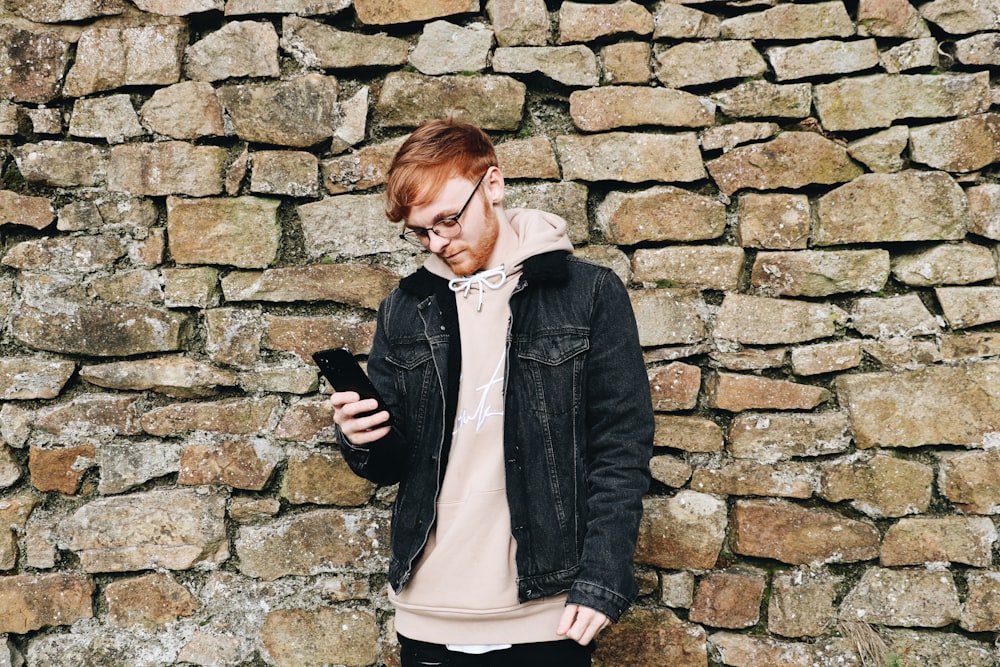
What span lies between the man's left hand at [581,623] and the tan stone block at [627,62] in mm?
1532

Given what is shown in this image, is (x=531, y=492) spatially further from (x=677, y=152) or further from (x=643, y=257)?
(x=677, y=152)

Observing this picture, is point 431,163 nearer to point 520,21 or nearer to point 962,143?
point 520,21

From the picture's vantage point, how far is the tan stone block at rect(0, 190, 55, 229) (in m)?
2.24

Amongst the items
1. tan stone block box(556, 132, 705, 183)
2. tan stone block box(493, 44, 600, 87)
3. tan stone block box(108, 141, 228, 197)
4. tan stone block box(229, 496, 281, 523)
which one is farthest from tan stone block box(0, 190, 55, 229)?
tan stone block box(556, 132, 705, 183)

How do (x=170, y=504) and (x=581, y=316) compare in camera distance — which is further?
(x=170, y=504)

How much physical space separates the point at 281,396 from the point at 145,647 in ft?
2.91

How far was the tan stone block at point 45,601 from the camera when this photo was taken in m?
2.22

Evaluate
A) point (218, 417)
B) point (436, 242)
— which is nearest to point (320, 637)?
point (218, 417)

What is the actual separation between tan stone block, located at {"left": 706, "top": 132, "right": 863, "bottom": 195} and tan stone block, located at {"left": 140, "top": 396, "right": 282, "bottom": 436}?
63.5 inches

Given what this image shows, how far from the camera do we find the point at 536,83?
2.23m

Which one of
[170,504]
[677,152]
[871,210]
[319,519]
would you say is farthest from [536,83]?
[170,504]

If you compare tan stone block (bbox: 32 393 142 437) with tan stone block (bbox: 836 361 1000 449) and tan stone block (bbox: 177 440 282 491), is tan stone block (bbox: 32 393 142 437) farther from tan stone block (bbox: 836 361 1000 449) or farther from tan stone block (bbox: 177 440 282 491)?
tan stone block (bbox: 836 361 1000 449)

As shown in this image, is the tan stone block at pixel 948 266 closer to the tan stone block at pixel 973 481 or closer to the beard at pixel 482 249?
the tan stone block at pixel 973 481

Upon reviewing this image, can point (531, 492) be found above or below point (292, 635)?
above
